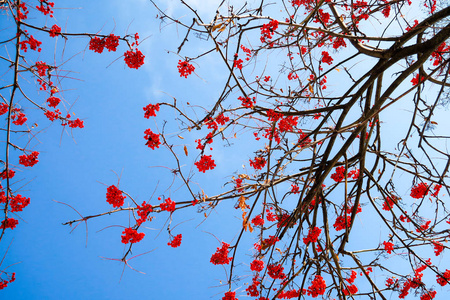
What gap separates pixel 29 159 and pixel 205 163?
Answer: 2198 mm

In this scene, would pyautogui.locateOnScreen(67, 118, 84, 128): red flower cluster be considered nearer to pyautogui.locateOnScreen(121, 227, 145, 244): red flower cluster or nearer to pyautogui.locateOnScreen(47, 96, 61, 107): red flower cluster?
pyautogui.locateOnScreen(47, 96, 61, 107): red flower cluster

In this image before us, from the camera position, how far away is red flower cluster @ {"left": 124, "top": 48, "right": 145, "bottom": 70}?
134 inches

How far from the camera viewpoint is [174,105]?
9.91ft

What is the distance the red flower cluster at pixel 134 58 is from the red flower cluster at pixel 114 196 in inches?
55.1

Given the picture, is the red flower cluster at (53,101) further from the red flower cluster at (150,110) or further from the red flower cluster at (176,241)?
the red flower cluster at (176,241)

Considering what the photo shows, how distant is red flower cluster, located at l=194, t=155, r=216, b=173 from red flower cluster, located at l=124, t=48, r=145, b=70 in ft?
4.25

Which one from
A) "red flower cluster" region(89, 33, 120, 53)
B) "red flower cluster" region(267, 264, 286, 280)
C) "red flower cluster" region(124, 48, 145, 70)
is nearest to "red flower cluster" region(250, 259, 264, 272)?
"red flower cluster" region(267, 264, 286, 280)

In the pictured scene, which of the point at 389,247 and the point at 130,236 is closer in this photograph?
the point at 130,236

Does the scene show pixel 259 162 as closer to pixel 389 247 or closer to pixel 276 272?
pixel 276 272

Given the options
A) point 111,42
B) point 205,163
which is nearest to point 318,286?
point 205,163

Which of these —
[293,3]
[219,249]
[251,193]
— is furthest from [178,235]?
[293,3]

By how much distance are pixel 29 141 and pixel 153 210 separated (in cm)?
176

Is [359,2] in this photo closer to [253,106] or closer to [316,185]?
[253,106]

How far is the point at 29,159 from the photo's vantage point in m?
3.74
